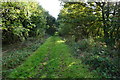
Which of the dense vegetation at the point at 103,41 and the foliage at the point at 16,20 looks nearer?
the dense vegetation at the point at 103,41

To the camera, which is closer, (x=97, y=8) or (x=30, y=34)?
(x=97, y=8)

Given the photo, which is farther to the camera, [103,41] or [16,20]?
[16,20]

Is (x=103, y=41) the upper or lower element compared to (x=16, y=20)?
lower

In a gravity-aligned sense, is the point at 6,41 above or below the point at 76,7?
below

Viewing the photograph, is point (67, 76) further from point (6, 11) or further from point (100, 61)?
point (6, 11)

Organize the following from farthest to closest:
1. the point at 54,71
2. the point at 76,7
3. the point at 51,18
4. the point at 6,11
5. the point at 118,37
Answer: the point at 51,18 → the point at 76,7 → the point at 6,11 → the point at 118,37 → the point at 54,71

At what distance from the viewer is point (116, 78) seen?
4848mm

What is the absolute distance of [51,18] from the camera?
52375mm

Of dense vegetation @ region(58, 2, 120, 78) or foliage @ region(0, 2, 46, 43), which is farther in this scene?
foliage @ region(0, 2, 46, 43)

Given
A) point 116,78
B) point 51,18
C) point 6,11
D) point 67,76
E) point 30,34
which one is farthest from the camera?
point 51,18

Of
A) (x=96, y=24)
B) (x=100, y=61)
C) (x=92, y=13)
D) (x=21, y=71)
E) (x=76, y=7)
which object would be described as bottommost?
(x=21, y=71)

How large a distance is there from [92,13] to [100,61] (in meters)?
6.96

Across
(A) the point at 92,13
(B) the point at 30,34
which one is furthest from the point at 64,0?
(B) the point at 30,34

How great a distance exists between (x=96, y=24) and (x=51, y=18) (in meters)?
42.7
